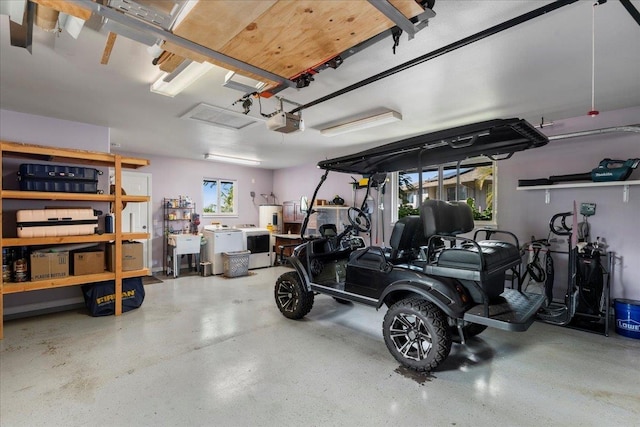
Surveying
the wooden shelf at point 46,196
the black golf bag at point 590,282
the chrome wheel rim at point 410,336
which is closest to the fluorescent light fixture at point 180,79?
Answer: the wooden shelf at point 46,196

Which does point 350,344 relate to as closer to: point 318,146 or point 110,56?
point 110,56

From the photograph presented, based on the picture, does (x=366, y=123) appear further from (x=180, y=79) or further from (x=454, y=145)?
(x=180, y=79)

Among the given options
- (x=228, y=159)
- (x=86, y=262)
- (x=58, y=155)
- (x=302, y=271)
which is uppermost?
(x=228, y=159)

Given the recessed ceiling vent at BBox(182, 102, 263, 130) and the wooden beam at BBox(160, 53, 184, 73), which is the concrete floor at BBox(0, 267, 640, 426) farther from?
the recessed ceiling vent at BBox(182, 102, 263, 130)

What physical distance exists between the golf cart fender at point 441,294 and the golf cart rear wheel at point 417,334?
4.2 inches

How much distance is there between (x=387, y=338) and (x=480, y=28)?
8.66 ft

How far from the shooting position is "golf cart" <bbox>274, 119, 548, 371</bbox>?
2453 millimetres

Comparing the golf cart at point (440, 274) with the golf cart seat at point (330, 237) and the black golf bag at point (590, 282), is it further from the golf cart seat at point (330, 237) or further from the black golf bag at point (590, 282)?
the black golf bag at point (590, 282)

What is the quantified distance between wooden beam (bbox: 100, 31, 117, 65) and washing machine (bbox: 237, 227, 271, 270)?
4.91m

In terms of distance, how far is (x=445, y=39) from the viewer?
2.27 meters

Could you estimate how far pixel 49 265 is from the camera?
11.9 feet

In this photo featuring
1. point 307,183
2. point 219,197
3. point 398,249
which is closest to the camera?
point 398,249

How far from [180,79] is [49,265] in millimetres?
2861

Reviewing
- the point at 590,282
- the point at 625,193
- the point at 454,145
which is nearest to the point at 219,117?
the point at 454,145
